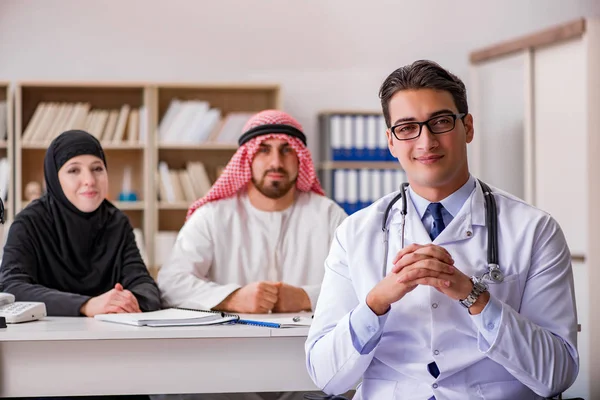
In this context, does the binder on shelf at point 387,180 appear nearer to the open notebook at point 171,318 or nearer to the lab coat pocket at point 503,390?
the open notebook at point 171,318

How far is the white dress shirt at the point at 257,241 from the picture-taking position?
3.29 metres

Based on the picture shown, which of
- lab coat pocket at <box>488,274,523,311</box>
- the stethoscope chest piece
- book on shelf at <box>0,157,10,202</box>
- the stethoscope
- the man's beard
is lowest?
lab coat pocket at <box>488,274,523,311</box>

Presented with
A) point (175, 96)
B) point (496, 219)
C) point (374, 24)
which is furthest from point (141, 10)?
point (496, 219)

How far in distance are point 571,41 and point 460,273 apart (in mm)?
3876

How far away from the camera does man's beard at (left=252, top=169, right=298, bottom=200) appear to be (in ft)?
10.9

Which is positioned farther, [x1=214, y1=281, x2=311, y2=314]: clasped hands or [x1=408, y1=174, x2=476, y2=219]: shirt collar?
[x1=214, y1=281, x2=311, y2=314]: clasped hands

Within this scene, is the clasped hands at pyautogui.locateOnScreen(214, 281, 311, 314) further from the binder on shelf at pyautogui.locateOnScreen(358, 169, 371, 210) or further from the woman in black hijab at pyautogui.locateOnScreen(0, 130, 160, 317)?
the binder on shelf at pyautogui.locateOnScreen(358, 169, 371, 210)

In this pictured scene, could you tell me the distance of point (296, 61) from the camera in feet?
21.2

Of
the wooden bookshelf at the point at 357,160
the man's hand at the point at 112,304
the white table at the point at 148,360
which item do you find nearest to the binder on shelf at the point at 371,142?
the wooden bookshelf at the point at 357,160

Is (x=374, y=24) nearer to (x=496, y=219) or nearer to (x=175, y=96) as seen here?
(x=175, y=96)

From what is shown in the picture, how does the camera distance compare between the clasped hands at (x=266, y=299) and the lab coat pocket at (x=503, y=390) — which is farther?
the clasped hands at (x=266, y=299)

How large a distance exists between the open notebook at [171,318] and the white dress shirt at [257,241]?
727 mm

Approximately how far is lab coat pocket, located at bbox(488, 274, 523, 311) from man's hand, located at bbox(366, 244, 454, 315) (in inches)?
6.9

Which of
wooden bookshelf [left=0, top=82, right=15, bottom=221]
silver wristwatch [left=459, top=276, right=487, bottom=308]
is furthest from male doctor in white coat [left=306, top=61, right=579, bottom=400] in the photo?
wooden bookshelf [left=0, top=82, right=15, bottom=221]
